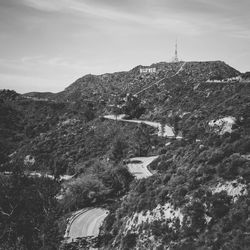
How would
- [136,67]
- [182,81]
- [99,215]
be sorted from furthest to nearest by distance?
[136,67] < [182,81] < [99,215]

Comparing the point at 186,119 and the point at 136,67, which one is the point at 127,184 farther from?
the point at 136,67

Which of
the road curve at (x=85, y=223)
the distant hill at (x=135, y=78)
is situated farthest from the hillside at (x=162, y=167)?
the distant hill at (x=135, y=78)

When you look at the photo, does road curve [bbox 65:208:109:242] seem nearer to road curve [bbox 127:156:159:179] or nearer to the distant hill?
road curve [bbox 127:156:159:179]

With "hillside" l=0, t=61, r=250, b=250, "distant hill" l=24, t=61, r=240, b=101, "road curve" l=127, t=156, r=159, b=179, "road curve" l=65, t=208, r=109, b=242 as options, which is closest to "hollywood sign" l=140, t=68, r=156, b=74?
"distant hill" l=24, t=61, r=240, b=101

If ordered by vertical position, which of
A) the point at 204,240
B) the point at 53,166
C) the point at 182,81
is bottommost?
the point at 53,166

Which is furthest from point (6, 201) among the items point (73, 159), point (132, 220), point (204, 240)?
point (73, 159)

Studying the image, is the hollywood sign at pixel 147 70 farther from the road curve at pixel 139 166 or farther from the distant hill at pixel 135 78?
the road curve at pixel 139 166
